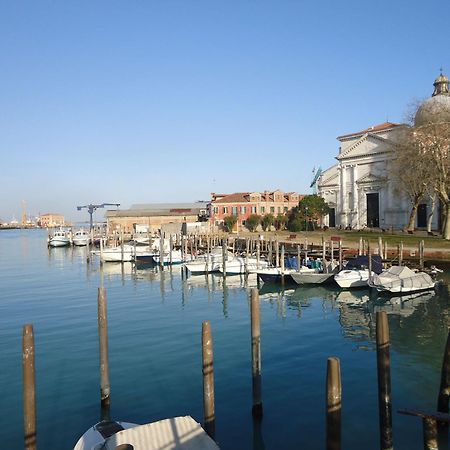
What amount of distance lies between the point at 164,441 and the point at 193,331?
11.7m

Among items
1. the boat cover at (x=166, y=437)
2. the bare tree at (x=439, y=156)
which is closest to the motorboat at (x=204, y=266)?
A: the bare tree at (x=439, y=156)

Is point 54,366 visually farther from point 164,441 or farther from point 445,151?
point 445,151

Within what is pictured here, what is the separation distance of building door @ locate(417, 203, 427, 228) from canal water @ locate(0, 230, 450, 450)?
36.6 metres

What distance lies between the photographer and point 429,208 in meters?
59.5

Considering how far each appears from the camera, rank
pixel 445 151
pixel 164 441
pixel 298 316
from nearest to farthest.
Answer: pixel 164 441 → pixel 298 316 → pixel 445 151

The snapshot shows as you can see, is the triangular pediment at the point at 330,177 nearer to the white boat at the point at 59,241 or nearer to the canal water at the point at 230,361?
the white boat at the point at 59,241

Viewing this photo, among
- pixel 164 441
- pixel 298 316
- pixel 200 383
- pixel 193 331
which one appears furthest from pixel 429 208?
pixel 164 441

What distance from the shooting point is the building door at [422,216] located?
62.2 meters

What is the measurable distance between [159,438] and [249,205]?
8003cm

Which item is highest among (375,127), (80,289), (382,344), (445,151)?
(375,127)

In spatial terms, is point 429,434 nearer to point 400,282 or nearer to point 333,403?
point 333,403

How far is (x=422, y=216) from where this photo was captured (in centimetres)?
6300

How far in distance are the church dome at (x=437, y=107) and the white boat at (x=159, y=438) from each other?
4551 centimetres

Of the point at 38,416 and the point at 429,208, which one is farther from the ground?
the point at 429,208
